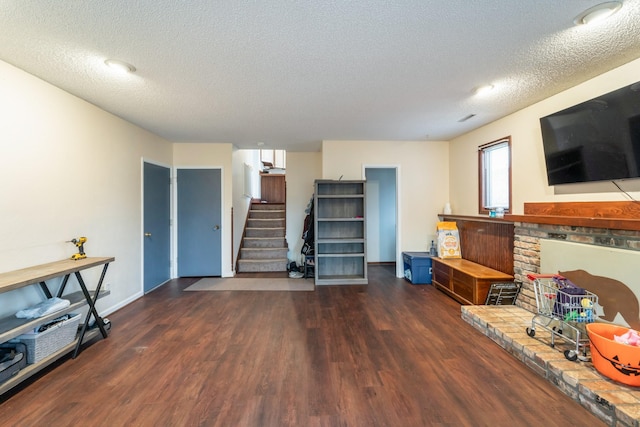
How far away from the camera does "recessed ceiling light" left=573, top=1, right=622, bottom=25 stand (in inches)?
63.3

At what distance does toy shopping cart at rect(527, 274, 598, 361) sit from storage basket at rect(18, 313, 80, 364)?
4.16m

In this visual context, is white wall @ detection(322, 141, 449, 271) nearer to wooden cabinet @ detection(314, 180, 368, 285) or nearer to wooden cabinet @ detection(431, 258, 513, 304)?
wooden cabinet @ detection(314, 180, 368, 285)

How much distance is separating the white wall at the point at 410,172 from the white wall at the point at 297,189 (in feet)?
3.64

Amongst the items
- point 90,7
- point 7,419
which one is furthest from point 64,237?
point 90,7

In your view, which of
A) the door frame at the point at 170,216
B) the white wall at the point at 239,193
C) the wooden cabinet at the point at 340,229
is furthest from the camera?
the white wall at the point at 239,193

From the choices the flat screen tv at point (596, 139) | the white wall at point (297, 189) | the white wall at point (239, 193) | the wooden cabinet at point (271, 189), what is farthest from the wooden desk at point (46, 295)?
the wooden cabinet at point (271, 189)

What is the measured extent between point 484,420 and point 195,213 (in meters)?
4.91

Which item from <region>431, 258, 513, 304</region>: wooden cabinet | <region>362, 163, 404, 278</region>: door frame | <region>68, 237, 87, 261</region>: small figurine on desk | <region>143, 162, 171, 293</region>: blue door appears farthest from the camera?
<region>362, 163, 404, 278</region>: door frame

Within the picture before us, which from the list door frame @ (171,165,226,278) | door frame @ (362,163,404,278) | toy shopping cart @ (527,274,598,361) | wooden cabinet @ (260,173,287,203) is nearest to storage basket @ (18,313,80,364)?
door frame @ (171,165,226,278)

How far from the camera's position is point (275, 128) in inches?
162

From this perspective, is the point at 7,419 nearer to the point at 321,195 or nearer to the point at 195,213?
the point at 195,213

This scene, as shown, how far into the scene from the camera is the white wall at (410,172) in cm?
498

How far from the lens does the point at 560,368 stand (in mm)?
1956

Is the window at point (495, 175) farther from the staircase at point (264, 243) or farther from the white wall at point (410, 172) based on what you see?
the staircase at point (264, 243)
